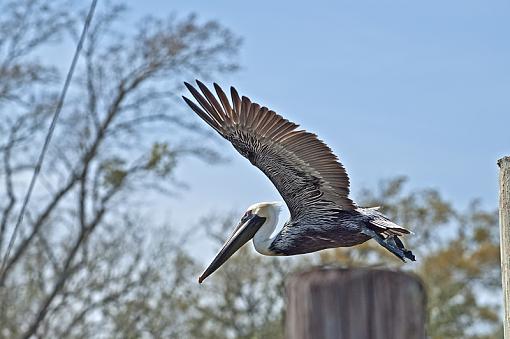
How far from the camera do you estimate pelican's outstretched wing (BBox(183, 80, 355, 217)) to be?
8.54 meters

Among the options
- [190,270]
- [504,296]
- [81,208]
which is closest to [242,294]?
[190,270]

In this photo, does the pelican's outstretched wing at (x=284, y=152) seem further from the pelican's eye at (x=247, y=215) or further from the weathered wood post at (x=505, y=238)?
the weathered wood post at (x=505, y=238)

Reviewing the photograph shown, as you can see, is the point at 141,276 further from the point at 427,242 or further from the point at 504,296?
the point at 504,296

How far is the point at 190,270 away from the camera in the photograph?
29453 millimetres

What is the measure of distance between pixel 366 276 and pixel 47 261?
2649 cm

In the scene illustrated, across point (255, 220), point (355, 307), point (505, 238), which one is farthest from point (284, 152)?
point (355, 307)

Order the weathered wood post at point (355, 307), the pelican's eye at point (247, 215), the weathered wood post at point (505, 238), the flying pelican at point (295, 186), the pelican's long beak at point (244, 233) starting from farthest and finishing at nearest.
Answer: the pelican's eye at point (247, 215) → the pelican's long beak at point (244, 233) → the flying pelican at point (295, 186) → the weathered wood post at point (505, 238) → the weathered wood post at point (355, 307)

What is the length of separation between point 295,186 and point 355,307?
533 cm

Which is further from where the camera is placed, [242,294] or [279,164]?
[242,294]

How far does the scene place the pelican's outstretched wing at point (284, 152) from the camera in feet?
28.0

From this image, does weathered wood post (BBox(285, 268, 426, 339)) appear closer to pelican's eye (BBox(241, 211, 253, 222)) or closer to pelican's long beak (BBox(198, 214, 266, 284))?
pelican's long beak (BBox(198, 214, 266, 284))

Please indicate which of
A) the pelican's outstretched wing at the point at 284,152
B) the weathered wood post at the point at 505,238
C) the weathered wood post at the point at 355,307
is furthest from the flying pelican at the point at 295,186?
the weathered wood post at the point at 355,307

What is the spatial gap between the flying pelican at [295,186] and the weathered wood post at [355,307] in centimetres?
484

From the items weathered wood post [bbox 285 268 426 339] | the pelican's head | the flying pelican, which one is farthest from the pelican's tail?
weathered wood post [bbox 285 268 426 339]
